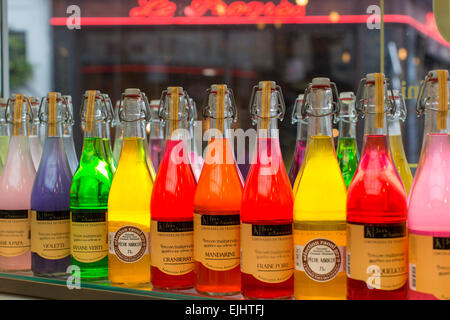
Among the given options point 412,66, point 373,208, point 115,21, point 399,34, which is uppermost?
point 115,21

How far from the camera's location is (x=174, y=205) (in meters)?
0.67

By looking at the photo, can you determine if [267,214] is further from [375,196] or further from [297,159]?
[297,159]

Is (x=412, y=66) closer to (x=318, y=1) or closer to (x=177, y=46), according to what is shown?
(x=318, y=1)

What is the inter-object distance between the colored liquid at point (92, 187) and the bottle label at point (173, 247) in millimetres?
104

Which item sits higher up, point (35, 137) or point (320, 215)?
point (35, 137)

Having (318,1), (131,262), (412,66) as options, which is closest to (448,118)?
(131,262)

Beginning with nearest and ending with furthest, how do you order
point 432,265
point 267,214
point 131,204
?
point 432,265, point 267,214, point 131,204

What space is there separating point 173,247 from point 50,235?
0.20m

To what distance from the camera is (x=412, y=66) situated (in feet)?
6.26

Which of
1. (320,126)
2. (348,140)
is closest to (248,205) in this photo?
(320,126)

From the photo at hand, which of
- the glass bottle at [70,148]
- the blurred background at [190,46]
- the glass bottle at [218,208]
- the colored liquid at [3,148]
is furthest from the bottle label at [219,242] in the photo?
the blurred background at [190,46]

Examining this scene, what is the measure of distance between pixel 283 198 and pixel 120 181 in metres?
0.24

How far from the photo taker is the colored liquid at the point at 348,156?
0.77 meters
